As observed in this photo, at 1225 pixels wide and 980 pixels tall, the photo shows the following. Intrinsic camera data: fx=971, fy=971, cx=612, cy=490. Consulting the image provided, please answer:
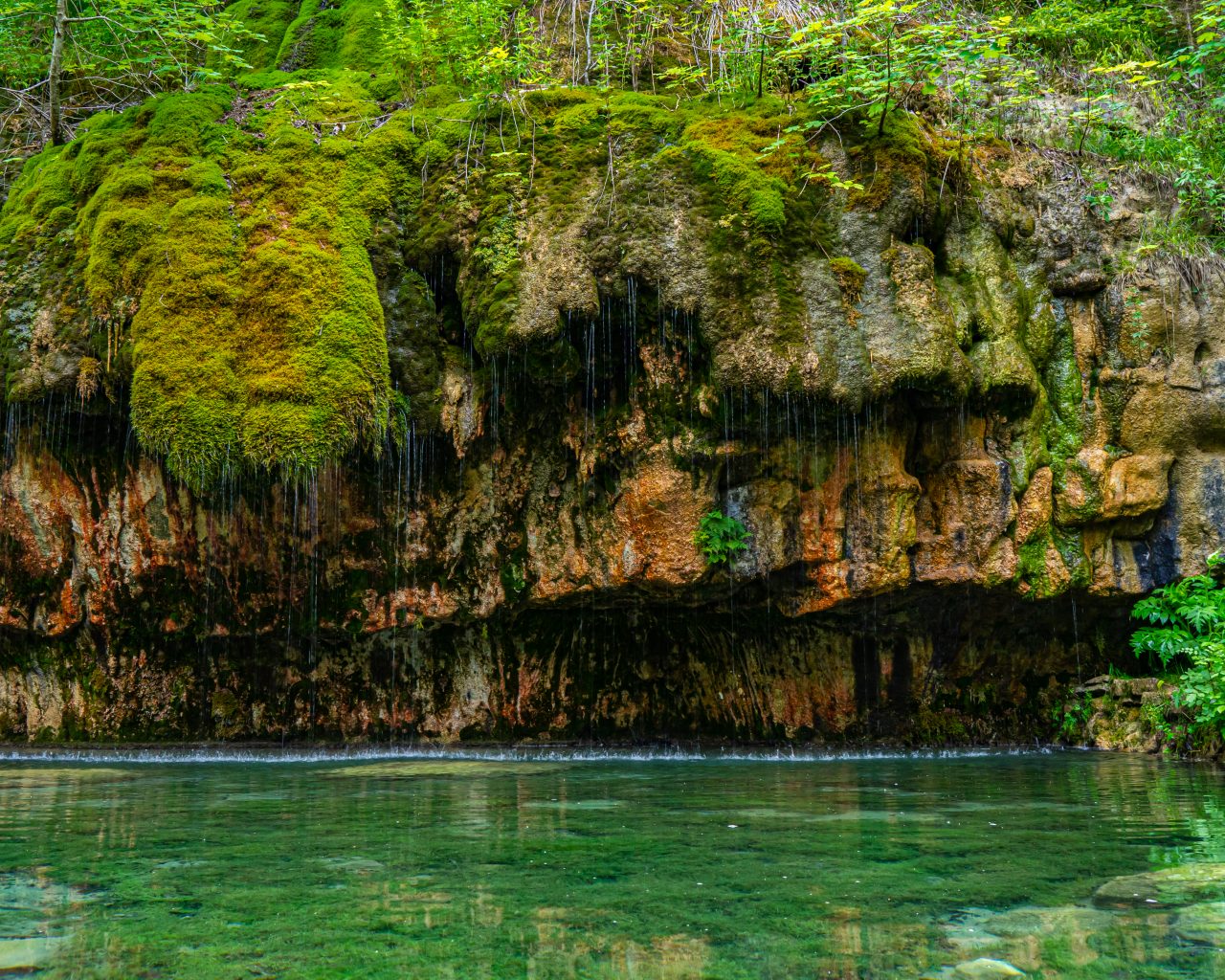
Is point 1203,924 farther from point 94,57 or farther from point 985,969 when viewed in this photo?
point 94,57

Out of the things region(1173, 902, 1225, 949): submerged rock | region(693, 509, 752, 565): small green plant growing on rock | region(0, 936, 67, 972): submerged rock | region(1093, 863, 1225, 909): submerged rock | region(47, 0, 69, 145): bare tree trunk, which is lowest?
region(1093, 863, 1225, 909): submerged rock

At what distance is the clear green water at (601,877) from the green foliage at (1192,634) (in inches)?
75.9

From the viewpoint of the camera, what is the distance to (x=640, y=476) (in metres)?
10.2

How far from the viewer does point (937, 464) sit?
10.6 metres

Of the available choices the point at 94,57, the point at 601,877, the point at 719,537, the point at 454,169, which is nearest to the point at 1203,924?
the point at 601,877

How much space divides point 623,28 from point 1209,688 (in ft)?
33.4

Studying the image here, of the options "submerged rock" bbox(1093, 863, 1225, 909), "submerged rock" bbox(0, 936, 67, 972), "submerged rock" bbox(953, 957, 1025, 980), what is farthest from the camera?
"submerged rock" bbox(1093, 863, 1225, 909)

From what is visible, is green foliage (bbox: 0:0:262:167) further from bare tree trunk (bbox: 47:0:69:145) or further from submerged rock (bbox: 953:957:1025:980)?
submerged rock (bbox: 953:957:1025:980)

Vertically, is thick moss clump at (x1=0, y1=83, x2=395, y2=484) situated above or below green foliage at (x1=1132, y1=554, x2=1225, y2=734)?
above

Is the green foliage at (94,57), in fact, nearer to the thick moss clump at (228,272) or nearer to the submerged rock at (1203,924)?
the thick moss clump at (228,272)

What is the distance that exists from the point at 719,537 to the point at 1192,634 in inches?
208

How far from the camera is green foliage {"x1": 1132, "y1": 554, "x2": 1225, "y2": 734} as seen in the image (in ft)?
29.5

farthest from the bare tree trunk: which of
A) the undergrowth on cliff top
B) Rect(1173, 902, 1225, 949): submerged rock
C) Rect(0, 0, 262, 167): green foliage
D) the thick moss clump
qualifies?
Rect(1173, 902, 1225, 949): submerged rock

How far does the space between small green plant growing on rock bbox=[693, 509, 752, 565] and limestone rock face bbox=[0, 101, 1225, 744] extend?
140 mm
